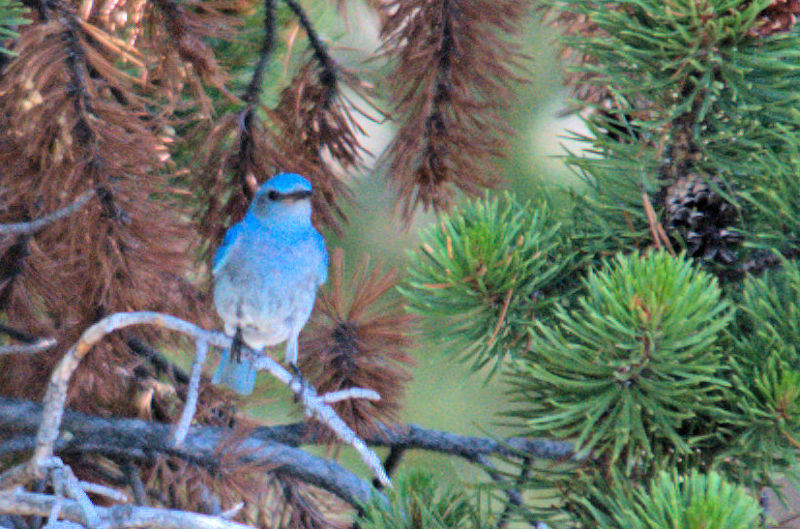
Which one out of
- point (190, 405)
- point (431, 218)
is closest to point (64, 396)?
point (190, 405)

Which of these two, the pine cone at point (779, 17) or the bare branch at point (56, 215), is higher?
the pine cone at point (779, 17)

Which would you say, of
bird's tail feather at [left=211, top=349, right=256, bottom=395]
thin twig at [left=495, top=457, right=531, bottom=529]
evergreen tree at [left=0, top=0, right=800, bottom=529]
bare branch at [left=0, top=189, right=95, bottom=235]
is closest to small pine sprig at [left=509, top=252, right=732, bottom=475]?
evergreen tree at [left=0, top=0, right=800, bottom=529]

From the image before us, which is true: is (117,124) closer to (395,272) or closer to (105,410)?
(395,272)

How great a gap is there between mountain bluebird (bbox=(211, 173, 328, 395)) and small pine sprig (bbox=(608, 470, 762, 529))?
106cm

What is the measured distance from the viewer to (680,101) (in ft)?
3.92

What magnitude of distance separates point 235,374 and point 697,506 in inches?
54.6

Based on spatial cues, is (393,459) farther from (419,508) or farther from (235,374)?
(419,508)

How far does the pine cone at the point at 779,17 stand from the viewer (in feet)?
3.75

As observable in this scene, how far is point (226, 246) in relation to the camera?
1.87 metres

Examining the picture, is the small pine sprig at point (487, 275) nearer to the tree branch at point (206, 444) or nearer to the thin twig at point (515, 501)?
the thin twig at point (515, 501)

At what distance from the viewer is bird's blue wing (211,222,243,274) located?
6.05ft

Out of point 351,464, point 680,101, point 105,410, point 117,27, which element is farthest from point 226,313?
point 351,464

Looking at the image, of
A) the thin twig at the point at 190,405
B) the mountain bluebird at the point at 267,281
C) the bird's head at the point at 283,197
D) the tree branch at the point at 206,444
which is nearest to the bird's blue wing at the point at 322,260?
the mountain bluebird at the point at 267,281

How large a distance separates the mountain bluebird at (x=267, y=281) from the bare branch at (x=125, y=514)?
77 cm
